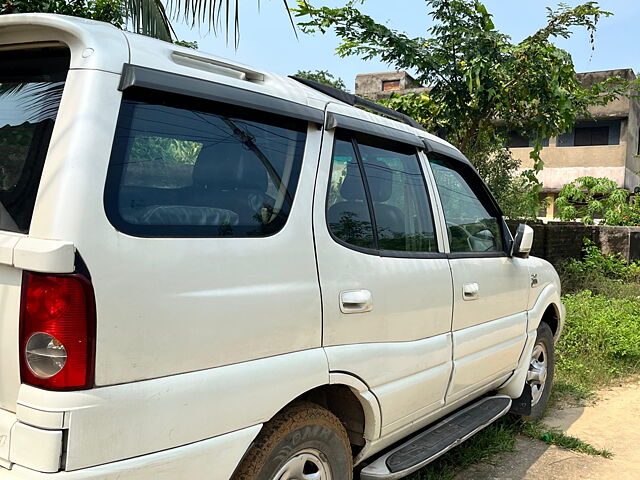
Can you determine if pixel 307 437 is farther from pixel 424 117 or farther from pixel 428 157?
pixel 424 117

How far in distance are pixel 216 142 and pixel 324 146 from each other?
1.87 ft

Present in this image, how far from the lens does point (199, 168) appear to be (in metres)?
2.13

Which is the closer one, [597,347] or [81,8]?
[81,8]

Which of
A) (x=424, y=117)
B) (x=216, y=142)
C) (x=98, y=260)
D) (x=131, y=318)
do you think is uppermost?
(x=424, y=117)

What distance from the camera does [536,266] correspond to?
448 cm

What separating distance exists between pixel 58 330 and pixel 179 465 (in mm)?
569

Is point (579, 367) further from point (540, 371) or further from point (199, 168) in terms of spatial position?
point (199, 168)

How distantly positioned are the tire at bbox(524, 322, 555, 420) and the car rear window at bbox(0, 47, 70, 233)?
3.88m

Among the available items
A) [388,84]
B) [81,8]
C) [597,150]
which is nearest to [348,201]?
[81,8]

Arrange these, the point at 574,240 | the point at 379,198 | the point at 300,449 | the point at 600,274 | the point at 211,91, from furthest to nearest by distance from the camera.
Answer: the point at 574,240 → the point at 600,274 → the point at 379,198 → the point at 300,449 → the point at 211,91

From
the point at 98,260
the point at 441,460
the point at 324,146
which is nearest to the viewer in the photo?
the point at 98,260

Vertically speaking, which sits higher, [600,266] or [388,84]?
[388,84]

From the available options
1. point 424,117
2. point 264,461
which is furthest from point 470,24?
point 264,461

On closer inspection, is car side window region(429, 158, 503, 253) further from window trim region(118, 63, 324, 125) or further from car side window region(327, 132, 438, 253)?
window trim region(118, 63, 324, 125)
